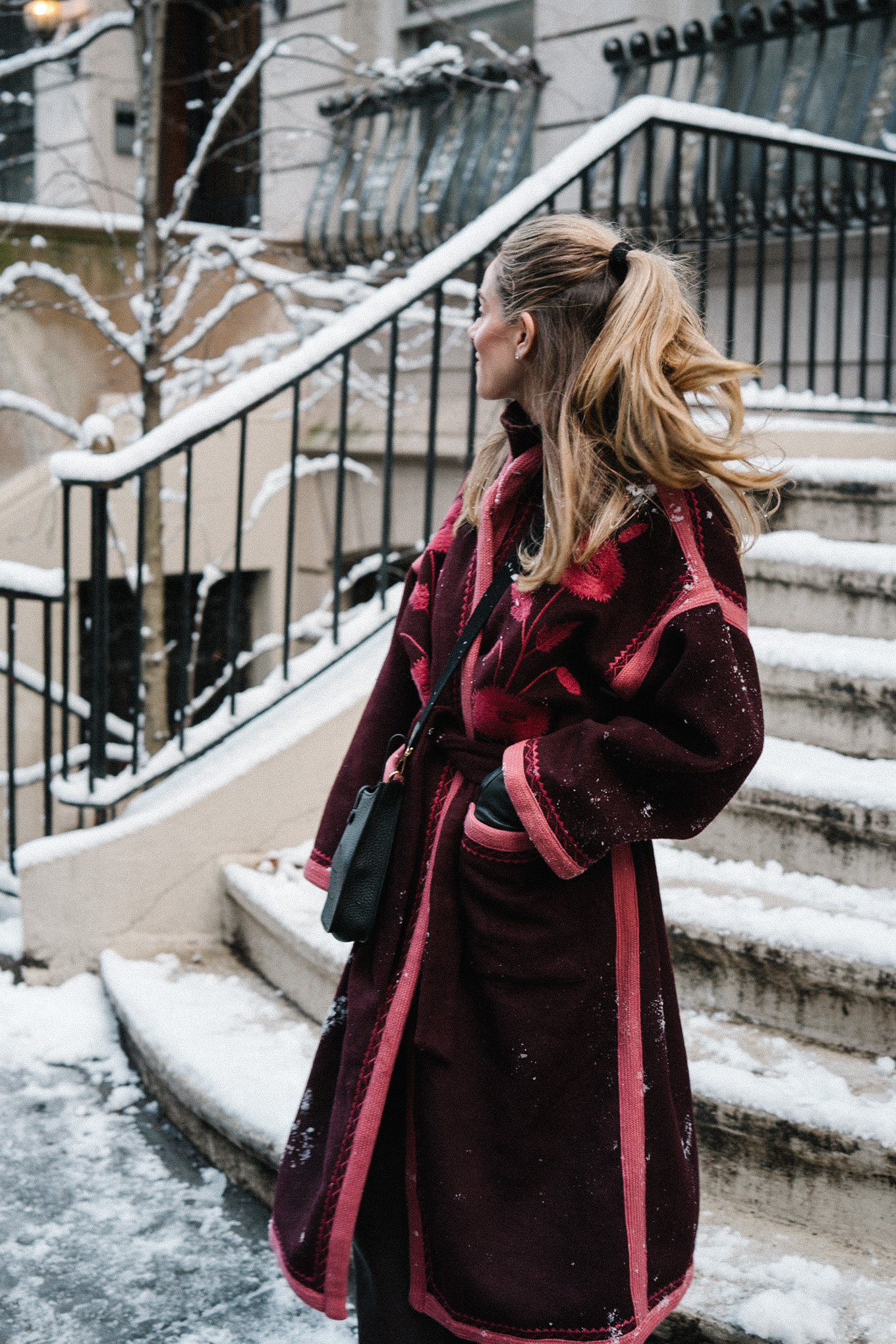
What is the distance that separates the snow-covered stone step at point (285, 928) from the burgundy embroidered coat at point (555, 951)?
4.10 feet

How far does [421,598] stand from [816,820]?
1.38 meters

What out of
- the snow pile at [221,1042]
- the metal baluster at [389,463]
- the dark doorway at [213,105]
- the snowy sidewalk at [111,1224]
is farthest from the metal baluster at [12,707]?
the dark doorway at [213,105]

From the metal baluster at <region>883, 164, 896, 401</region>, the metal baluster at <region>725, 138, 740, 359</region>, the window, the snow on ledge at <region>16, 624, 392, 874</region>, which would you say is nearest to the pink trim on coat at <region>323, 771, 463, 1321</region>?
the snow on ledge at <region>16, 624, 392, 874</region>

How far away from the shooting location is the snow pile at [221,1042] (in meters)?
2.75

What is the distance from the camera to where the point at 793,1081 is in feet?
7.82

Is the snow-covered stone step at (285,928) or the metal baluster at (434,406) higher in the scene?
the metal baluster at (434,406)

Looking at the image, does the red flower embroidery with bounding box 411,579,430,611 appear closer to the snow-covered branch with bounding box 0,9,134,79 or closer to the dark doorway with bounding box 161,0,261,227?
the snow-covered branch with bounding box 0,9,134,79

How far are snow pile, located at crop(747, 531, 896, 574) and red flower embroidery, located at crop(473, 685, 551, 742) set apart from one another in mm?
1846

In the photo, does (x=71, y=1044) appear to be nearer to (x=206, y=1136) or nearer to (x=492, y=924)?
(x=206, y=1136)

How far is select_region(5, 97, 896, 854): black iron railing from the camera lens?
362 cm

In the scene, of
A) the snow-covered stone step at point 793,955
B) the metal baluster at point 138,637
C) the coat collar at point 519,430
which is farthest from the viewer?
the metal baluster at point 138,637

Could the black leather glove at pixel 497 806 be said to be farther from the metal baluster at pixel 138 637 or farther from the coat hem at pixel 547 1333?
the metal baluster at pixel 138 637

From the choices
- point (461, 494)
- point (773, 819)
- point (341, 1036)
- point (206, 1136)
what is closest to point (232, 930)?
point (206, 1136)

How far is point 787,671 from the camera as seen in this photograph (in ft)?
10.7
